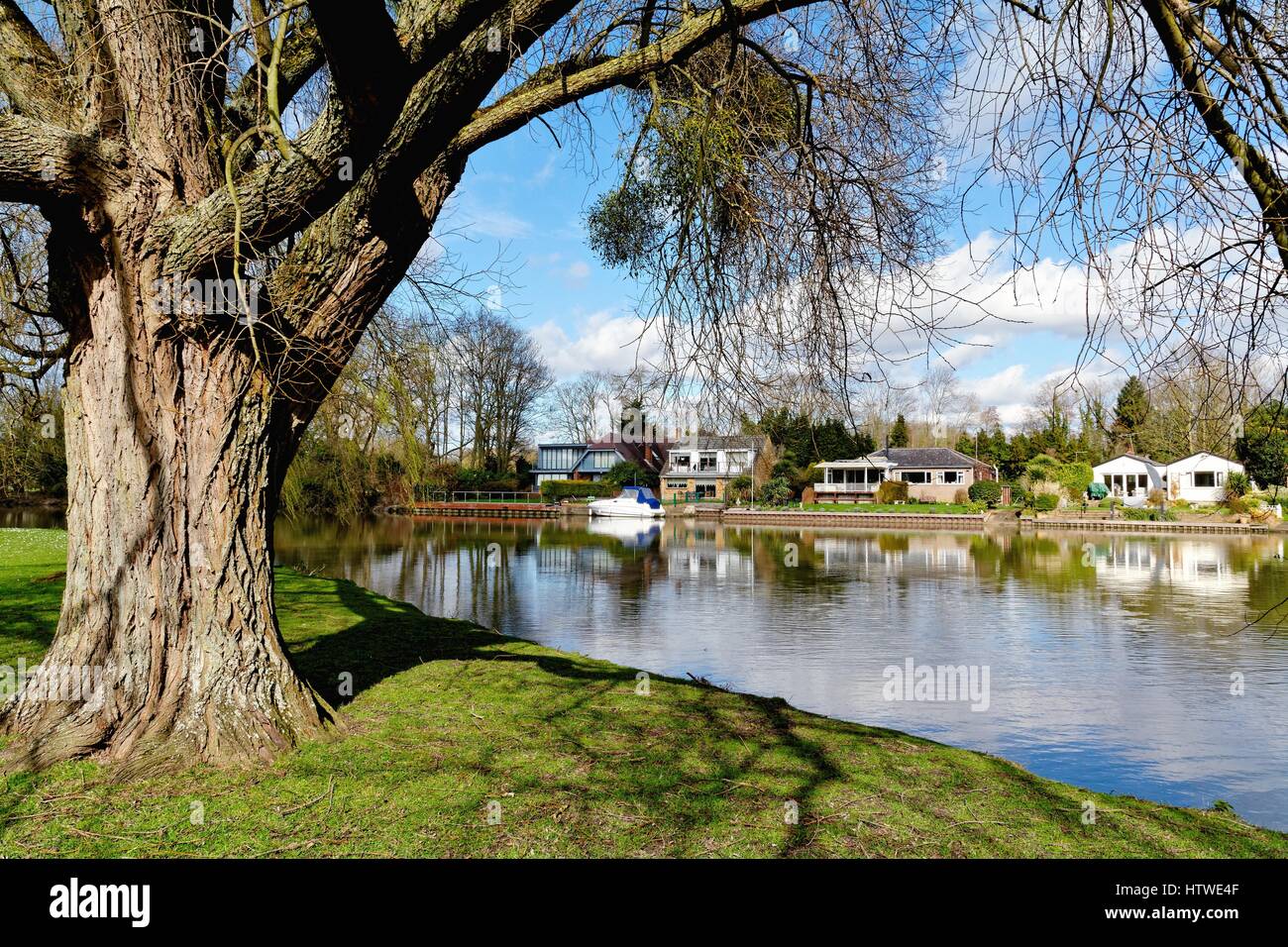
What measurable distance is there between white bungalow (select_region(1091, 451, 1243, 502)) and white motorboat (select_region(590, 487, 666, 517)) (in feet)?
88.6

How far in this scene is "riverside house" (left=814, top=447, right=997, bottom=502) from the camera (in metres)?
49.6

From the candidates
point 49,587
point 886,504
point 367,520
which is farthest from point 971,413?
point 49,587

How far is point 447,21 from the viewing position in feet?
10.3

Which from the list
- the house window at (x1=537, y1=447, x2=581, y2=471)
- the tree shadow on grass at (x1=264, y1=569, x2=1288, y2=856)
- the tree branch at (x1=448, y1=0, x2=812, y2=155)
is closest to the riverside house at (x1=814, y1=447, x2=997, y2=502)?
the house window at (x1=537, y1=447, x2=581, y2=471)

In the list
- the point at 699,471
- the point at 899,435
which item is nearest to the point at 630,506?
the point at 699,471

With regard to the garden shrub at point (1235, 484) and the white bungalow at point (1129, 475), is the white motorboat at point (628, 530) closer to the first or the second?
the white bungalow at point (1129, 475)

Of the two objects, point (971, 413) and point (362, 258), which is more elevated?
point (971, 413)

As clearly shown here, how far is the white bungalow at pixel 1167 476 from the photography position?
41750mm

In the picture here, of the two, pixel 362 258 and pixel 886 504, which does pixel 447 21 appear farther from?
pixel 886 504

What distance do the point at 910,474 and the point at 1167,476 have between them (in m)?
14.5

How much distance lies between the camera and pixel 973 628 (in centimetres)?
1352

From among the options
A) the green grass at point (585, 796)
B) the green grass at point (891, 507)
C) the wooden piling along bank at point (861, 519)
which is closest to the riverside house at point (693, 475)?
the green grass at point (891, 507)

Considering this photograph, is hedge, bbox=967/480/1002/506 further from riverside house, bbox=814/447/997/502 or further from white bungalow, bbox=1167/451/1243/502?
white bungalow, bbox=1167/451/1243/502
